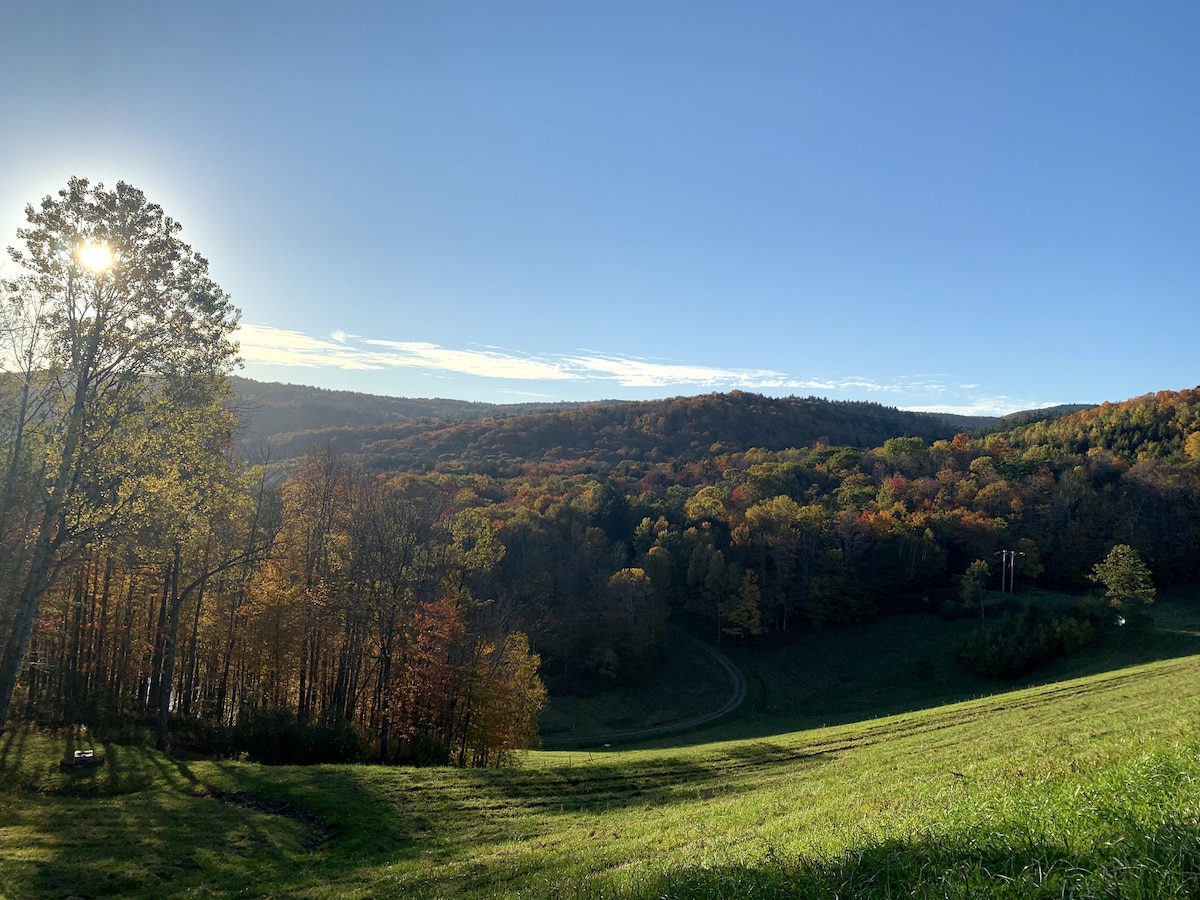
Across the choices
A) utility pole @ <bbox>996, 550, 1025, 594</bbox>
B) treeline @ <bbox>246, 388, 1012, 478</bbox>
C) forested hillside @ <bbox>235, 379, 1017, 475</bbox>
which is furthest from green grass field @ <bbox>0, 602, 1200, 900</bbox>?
treeline @ <bbox>246, 388, 1012, 478</bbox>

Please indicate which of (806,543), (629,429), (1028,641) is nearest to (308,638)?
(1028,641)

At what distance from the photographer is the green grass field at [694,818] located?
5.55m

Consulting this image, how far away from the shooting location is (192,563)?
24859mm

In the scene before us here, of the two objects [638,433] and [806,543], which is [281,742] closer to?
[806,543]

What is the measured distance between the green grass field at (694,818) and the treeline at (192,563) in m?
4.03

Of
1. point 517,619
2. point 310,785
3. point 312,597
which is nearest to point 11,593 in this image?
point 310,785

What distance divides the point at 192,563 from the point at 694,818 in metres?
21.3

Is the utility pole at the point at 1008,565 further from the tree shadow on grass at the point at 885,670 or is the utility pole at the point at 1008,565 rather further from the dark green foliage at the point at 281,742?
the dark green foliage at the point at 281,742

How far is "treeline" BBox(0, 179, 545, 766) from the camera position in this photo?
13.9 m

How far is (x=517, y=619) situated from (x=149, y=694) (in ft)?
57.2

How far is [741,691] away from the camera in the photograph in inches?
2295

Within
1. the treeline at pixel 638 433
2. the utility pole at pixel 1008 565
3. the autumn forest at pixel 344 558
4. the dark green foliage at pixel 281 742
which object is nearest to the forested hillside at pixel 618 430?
the treeline at pixel 638 433

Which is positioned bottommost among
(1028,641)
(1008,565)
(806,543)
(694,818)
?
(1028,641)

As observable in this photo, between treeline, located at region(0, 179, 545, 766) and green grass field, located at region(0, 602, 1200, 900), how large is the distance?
403 centimetres
